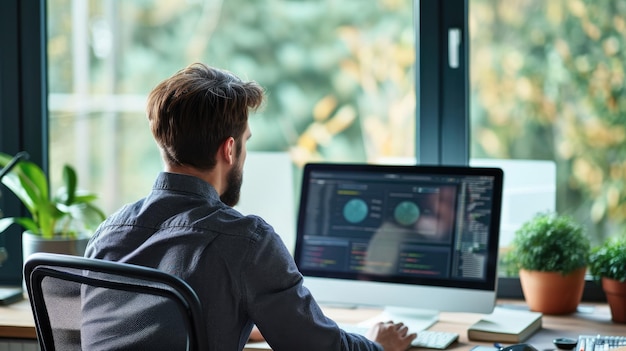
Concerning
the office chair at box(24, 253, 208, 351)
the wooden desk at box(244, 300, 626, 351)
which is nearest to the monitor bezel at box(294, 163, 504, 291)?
the wooden desk at box(244, 300, 626, 351)

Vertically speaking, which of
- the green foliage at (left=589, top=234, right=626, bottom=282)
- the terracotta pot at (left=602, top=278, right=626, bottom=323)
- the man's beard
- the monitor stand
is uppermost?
the man's beard

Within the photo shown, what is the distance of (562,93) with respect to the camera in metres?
2.62

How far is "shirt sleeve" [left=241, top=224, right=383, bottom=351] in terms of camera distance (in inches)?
64.9

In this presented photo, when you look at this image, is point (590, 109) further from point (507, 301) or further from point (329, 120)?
point (329, 120)

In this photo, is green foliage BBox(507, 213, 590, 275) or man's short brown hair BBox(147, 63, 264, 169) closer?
man's short brown hair BBox(147, 63, 264, 169)

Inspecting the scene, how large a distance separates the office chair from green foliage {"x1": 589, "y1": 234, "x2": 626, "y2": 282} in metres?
1.26

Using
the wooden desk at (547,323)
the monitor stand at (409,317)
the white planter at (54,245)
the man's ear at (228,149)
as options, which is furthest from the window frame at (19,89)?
the man's ear at (228,149)

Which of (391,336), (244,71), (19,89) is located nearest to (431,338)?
(391,336)

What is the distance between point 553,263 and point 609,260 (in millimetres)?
145

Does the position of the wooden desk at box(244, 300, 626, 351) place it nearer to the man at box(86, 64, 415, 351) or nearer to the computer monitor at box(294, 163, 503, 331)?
the computer monitor at box(294, 163, 503, 331)

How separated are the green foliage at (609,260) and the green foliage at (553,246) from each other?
33 mm

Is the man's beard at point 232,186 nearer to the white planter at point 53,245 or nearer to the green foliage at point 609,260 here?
the white planter at point 53,245

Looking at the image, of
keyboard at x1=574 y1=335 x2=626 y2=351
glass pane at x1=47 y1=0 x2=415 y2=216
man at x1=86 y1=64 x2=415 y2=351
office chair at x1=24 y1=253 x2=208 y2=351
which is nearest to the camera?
office chair at x1=24 y1=253 x2=208 y2=351

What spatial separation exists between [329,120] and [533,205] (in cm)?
69
